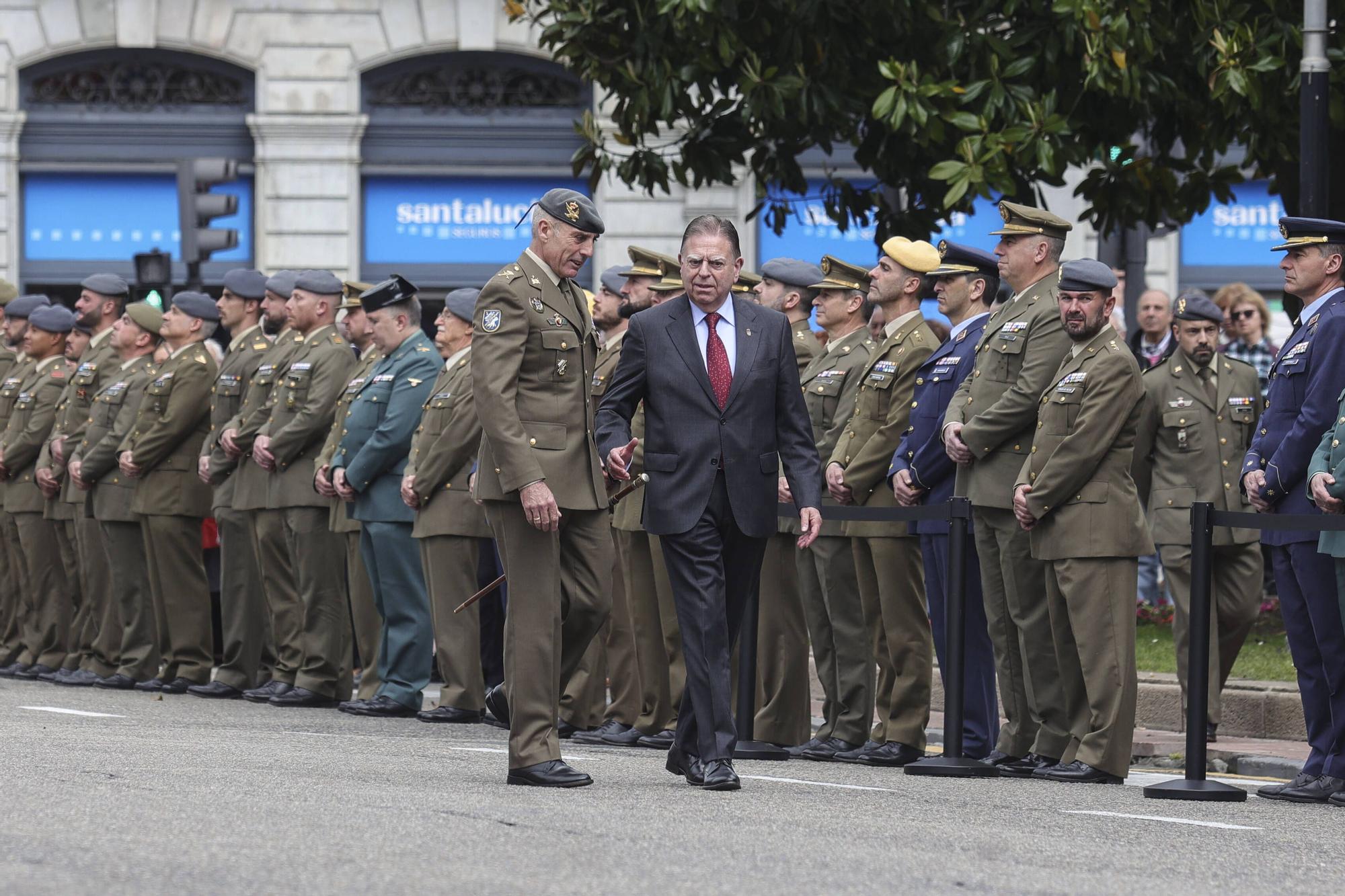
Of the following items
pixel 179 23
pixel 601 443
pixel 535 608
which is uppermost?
pixel 179 23

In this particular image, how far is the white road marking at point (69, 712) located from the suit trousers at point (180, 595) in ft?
5.35

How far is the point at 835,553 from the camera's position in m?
10.9

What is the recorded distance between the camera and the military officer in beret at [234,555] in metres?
13.8

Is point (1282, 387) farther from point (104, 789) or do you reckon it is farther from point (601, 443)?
point (104, 789)

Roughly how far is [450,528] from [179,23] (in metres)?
13.5

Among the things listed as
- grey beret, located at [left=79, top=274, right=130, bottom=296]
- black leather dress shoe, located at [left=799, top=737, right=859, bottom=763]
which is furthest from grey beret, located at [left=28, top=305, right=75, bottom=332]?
black leather dress shoe, located at [left=799, top=737, right=859, bottom=763]

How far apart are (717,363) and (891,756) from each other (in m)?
2.47

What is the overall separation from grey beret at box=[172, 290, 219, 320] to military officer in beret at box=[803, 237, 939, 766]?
4.81 metres

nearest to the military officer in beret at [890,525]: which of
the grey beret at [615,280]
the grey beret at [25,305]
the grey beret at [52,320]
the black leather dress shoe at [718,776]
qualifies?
the grey beret at [615,280]

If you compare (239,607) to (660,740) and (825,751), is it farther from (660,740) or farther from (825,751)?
(825,751)

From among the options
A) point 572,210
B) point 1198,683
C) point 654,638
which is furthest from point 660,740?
point 572,210

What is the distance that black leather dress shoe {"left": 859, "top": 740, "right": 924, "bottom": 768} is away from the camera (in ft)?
34.4

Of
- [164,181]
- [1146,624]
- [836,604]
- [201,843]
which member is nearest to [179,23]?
[164,181]

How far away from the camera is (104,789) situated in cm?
807
